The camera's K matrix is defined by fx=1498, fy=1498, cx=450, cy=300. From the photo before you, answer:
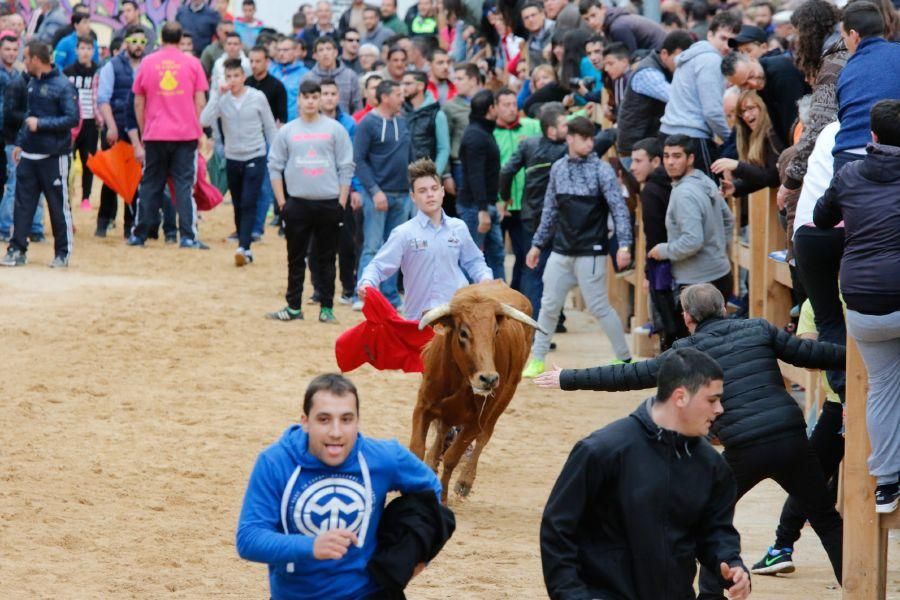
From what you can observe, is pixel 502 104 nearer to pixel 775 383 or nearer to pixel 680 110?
pixel 680 110

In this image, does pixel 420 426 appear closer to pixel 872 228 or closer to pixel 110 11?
pixel 872 228

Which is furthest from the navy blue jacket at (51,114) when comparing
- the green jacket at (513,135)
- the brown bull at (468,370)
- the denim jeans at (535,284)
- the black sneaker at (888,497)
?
the black sneaker at (888,497)

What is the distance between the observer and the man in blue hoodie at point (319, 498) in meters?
5.07

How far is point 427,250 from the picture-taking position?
416 inches

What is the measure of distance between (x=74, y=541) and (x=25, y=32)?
19.2 meters

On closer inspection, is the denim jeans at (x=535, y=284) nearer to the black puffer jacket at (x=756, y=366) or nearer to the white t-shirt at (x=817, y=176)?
the white t-shirt at (x=817, y=176)

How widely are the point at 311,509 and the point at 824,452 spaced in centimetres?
427

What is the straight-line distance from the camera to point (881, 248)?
7000 mm

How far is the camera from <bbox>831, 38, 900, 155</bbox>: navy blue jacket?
24.6 ft

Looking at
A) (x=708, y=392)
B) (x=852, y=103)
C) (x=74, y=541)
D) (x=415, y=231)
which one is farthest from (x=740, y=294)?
(x=708, y=392)

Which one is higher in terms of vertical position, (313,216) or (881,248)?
(881,248)

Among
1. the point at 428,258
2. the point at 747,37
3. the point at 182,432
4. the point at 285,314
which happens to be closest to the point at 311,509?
the point at 428,258

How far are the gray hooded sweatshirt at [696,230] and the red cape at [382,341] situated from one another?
2447mm

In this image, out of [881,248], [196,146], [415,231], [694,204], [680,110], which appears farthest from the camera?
[196,146]
